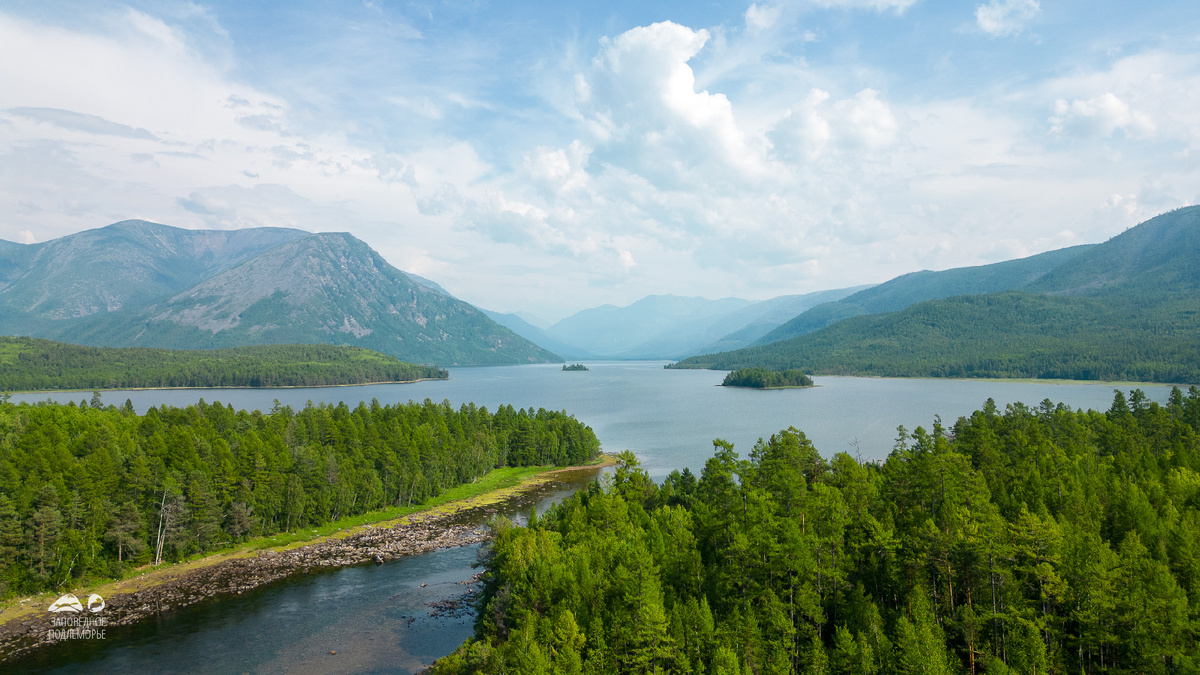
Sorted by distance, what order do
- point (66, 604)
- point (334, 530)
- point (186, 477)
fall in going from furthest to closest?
point (334, 530)
point (186, 477)
point (66, 604)

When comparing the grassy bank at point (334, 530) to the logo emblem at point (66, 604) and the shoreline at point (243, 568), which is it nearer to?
the shoreline at point (243, 568)

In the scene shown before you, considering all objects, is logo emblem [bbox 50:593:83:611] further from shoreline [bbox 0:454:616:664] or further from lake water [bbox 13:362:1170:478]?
lake water [bbox 13:362:1170:478]

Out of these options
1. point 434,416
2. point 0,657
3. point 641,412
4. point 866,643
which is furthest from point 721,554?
point 641,412

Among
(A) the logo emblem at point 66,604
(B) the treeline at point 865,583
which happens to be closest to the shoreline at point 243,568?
(A) the logo emblem at point 66,604

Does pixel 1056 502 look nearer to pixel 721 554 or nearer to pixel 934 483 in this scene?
pixel 934 483

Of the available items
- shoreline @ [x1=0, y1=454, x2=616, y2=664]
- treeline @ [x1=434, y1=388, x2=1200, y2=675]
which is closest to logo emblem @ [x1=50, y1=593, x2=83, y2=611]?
shoreline @ [x1=0, y1=454, x2=616, y2=664]

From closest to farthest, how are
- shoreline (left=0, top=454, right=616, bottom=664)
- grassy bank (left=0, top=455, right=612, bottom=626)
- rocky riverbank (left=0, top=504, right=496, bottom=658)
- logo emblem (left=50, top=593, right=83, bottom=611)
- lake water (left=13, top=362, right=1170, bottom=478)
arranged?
1. rocky riverbank (left=0, top=504, right=496, bottom=658)
2. shoreline (left=0, top=454, right=616, bottom=664)
3. logo emblem (left=50, top=593, right=83, bottom=611)
4. grassy bank (left=0, top=455, right=612, bottom=626)
5. lake water (left=13, top=362, right=1170, bottom=478)

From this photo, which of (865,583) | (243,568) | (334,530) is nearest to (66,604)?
(243,568)

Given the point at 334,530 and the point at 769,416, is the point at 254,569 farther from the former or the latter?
the point at 769,416
